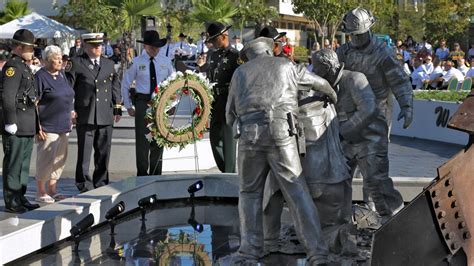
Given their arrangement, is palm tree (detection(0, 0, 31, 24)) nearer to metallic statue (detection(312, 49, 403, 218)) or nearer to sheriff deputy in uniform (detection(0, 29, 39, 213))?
sheriff deputy in uniform (detection(0, 29, 39, 213))

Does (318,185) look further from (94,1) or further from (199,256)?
(94,1)

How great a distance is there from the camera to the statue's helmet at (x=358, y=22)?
29.3ft

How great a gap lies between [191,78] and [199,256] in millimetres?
3950

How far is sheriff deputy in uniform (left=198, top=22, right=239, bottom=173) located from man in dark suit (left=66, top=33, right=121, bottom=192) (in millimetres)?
1225

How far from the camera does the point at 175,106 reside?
1223cm

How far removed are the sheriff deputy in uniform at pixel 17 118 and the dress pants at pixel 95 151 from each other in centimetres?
123

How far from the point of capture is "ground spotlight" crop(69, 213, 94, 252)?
8672 millimetres

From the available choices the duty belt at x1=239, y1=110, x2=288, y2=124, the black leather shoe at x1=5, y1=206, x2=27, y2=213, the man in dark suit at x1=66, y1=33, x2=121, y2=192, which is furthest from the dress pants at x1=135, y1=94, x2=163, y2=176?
the duty belt at x1=239, y1=110, x2=288, y2=124

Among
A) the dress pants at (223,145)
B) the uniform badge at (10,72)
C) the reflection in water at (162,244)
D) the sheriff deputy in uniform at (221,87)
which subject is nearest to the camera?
the reflection in water at (162,244)

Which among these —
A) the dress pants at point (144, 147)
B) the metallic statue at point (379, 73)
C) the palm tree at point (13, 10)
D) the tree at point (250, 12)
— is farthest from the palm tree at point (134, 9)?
the metallic statue at point (379, 73)

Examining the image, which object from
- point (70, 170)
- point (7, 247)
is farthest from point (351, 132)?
point (70, 170)

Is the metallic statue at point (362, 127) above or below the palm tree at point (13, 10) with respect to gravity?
below

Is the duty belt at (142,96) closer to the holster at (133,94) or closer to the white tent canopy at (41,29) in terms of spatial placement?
the holster at (133,94)

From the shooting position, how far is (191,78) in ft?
39.5
